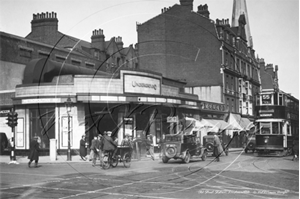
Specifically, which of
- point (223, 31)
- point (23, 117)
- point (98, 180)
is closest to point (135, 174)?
point (98, 180)

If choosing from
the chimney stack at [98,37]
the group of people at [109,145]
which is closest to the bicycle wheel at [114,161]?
Result: the group of people at [109,145]

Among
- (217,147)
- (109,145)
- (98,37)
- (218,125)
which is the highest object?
(98,37)

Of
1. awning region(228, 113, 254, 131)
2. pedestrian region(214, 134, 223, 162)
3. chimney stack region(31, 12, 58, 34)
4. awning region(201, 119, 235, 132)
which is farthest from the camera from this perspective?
chimney stack region(31, 12, 58, 34)

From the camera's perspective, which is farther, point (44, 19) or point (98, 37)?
point (44, 19)

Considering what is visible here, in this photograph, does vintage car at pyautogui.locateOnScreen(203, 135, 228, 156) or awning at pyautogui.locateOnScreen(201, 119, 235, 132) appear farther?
vintage car at pyautogui.locateOnScreen(203, 135, 228, 156)

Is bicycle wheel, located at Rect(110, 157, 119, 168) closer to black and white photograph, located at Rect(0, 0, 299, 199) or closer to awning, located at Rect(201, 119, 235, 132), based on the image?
black and white photograph, located at Rect(0, 0, 299, 199)

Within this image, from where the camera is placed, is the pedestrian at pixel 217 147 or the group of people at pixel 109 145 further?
the group of people at pixel 109 145

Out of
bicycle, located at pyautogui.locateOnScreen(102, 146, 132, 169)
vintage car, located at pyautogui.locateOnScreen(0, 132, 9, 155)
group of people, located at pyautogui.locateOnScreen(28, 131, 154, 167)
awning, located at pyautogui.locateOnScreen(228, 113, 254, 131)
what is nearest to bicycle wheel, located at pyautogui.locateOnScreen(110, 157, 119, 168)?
bicycle, located at pyautogui.locateOnScreen(102, 146, 132, 169)

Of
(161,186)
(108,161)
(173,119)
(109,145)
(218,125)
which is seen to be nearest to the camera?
(218,125)

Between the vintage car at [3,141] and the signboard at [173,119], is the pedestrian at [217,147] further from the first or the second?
the vintage car at [3,141]

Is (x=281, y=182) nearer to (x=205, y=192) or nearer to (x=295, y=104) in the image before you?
(x=205, y=192)

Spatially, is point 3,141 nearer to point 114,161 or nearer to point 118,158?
point 118,158

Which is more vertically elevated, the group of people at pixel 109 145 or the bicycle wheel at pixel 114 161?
the group of people at pixel 109 145

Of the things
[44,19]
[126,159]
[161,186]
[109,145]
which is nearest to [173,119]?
[44,19]
